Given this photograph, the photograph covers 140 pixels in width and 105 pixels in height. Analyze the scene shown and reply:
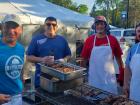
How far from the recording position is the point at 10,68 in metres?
3.29

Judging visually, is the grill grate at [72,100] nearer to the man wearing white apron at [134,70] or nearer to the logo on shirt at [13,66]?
the logo on shirt at [13,66]

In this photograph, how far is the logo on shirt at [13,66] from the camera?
129 inches

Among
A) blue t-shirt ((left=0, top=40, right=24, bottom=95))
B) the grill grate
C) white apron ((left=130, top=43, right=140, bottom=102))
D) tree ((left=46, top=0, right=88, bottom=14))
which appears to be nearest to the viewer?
blue t-shirt ((left=0, top=40, right=24, bottom=95))

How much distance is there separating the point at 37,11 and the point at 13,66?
758 cm

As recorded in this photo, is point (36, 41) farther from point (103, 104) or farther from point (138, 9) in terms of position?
point (138, 9)

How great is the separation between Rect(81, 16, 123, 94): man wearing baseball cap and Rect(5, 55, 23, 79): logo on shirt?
56.1 inches

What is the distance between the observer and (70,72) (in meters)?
3.52

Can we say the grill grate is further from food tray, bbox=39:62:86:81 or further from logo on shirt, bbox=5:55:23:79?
logo on shirt, bbox=5:55:23:79

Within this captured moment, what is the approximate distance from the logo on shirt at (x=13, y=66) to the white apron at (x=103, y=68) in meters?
1.42

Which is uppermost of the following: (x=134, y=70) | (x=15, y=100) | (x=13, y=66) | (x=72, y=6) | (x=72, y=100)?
(x=72, y=6)

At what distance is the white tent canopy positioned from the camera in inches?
388

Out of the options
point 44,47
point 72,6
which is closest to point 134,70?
point 44,47

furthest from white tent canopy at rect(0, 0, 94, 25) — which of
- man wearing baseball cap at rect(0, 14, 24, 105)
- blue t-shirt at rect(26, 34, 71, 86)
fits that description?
man wearing baseball cap at rect(0, 14, 24, 105)

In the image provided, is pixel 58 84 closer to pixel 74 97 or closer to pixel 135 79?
pixel 74 97
